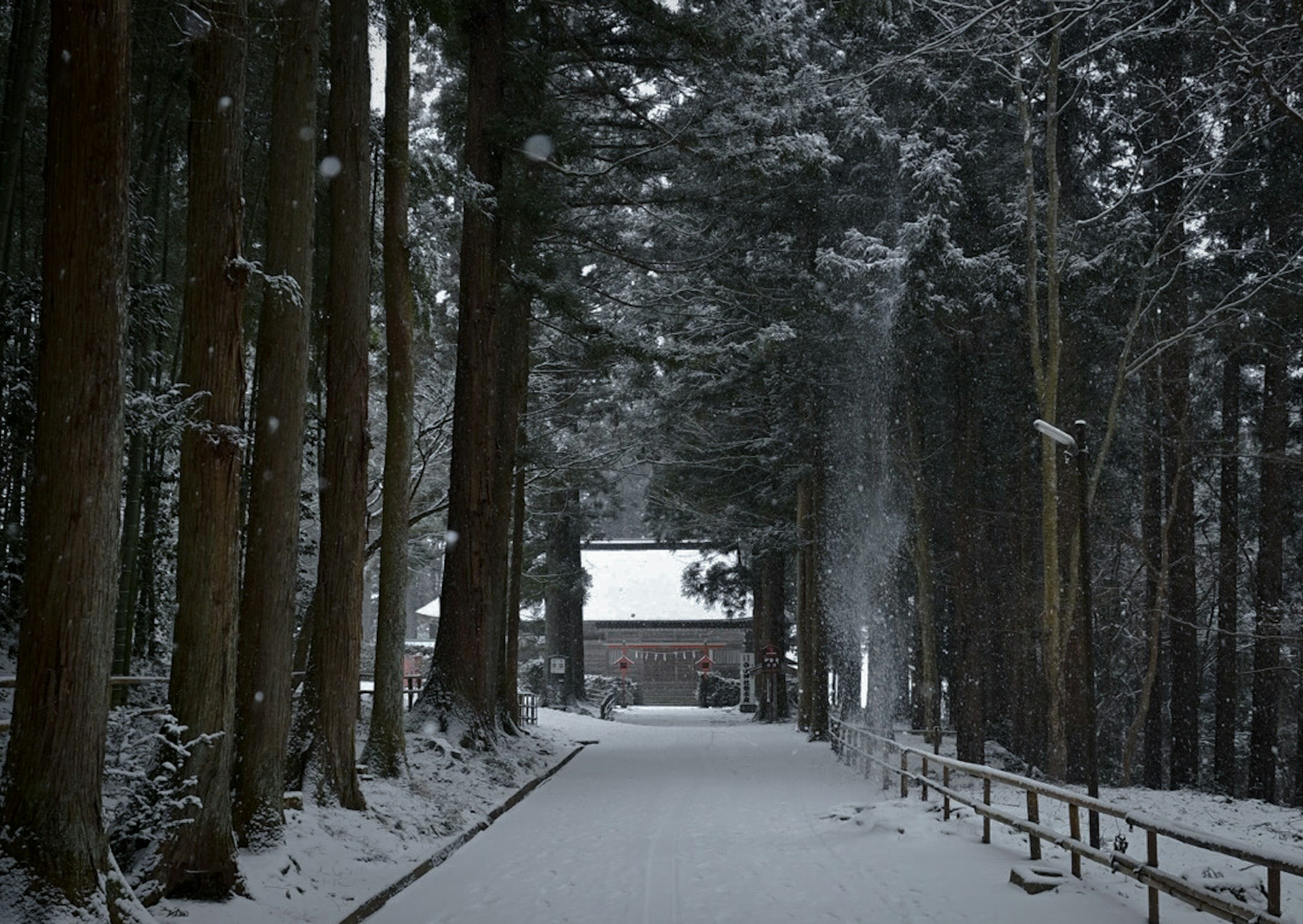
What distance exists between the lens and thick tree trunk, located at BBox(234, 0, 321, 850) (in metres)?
9.07

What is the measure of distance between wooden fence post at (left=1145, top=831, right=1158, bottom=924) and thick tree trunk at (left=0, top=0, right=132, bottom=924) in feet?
21.0

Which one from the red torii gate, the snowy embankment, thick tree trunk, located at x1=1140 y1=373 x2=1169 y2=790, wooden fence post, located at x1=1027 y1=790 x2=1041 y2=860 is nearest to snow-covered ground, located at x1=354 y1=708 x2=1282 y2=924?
wooden fence post, located at x1=1027 y1=790 x2=1041 y2=860

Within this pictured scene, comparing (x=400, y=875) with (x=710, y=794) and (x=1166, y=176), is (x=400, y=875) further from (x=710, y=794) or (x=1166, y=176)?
(x=1166, y=176)

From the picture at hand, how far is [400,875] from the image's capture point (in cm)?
922

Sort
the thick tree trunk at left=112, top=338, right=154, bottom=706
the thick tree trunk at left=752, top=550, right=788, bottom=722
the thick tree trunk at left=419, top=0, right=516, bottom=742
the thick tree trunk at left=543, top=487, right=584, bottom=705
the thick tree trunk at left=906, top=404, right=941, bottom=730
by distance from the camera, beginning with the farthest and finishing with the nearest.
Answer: the thick tree trunk at left=543, top=487, right=584, bottom=705 < the thick tree trunk at left=752, top=550, right=788, bottom=722 < the thick tree trunk at left=906, top=404, right=941, bottom=730 < the thick tree trunk at left=419, top=0, right=516, bottom=742 < the thick tree trunk at left=112, top=338, right=154, bottom=706

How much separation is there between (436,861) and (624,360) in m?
17.2

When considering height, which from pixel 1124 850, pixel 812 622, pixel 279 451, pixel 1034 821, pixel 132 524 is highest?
→ pixel 279 451

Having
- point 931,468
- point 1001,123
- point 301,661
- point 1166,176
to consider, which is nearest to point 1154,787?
point 931,468

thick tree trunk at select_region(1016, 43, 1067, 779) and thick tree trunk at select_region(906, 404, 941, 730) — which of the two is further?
thick tree trunk at select_region(906, 404, 941, 730)

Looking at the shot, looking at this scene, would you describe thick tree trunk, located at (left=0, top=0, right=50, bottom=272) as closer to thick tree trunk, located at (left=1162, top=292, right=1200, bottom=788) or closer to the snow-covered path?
the snow-covered path

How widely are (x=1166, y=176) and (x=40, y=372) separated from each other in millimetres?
20653

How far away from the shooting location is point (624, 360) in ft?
87.2

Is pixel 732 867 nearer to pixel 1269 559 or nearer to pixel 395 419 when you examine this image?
pixel 395 419

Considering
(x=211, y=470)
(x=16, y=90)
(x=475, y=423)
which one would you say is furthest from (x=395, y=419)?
(x=211, y=470)
